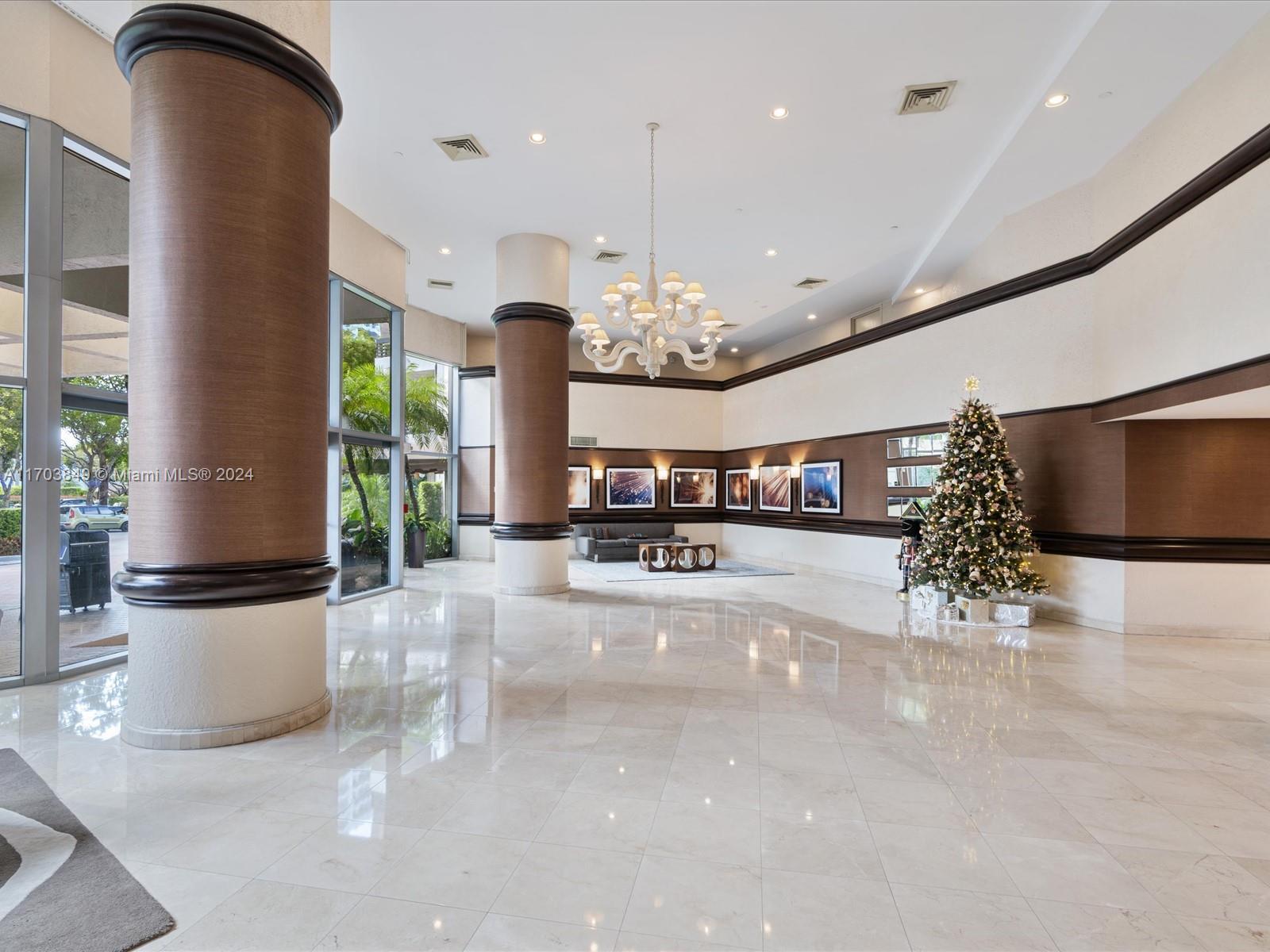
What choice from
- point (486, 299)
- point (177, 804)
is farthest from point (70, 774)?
point (486, 299)

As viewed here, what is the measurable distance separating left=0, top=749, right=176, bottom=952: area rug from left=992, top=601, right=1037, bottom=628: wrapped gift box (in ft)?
25.6

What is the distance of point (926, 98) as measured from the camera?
6035mm

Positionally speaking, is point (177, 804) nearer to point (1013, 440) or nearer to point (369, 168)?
point (369, 168)

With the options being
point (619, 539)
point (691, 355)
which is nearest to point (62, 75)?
point (691, 355)

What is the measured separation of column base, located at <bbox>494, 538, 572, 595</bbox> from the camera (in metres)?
9.27

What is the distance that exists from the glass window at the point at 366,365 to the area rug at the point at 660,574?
4.49 meters

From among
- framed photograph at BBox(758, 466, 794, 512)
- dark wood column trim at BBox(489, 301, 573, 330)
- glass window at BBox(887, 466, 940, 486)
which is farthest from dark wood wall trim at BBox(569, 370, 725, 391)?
glass window at BBox(887, 466, 940, 486)

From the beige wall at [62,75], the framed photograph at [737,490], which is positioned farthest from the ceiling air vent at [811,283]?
the beige wall at [62,75]

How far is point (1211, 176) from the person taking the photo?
5.31 m

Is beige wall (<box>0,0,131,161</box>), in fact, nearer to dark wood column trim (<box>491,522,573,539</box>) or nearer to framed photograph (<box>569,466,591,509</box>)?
dark wood column trim (<box>491,522,573,539</box>)

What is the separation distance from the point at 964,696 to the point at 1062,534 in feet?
12.9

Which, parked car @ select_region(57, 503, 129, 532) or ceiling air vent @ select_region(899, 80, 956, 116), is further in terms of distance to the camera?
ceiling air vent @ select_region(899, 80, 956, 116)

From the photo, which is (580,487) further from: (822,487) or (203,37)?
(203,37)

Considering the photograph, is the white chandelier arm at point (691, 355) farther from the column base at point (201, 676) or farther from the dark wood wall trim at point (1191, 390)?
the column base at point (201, 676)
